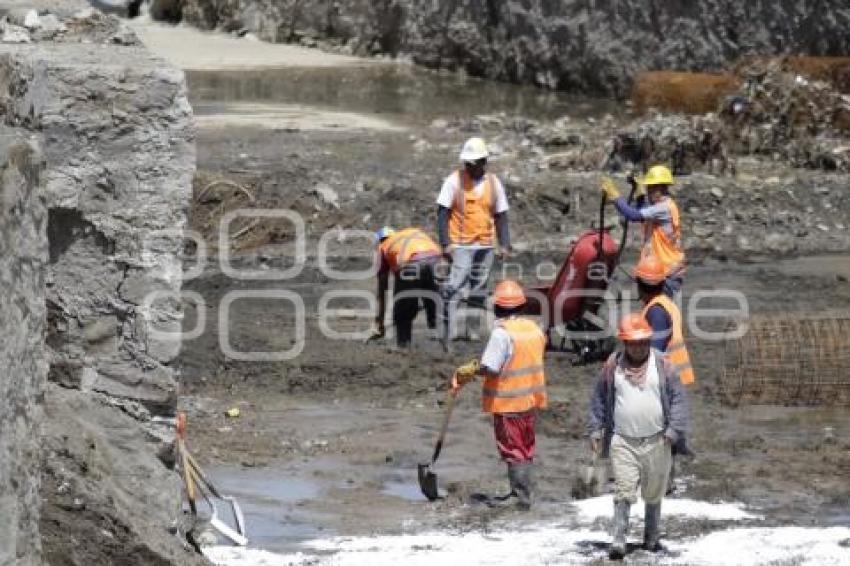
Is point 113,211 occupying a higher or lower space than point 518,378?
higher

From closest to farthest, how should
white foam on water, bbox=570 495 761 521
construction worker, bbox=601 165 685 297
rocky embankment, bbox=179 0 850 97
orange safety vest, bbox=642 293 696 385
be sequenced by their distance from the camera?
white foam on water, bbox=570 495 761 521, orange safety vest, bbox=642 293 696 385, construction worker, bbox=601 165 685 297, rocky embankment, bbox=179 0 850 97

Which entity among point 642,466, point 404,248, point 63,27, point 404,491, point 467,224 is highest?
point 63,27

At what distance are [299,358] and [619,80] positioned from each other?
51.2 ft

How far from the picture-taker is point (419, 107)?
30.7 metres

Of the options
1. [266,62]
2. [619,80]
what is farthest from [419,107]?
[266,62]

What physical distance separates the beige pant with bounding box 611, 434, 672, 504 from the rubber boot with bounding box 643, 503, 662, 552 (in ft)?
0.20

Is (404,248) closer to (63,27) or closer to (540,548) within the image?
(540,548)

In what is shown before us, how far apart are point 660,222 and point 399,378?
2.63 m

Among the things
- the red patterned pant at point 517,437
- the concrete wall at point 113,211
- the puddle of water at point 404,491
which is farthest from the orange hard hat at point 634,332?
the concrete wall at point 113,211

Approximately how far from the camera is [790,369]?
15805 mm

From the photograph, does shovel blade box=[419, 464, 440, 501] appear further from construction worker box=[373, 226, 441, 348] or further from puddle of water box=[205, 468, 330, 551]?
construction worker box=[373, 226, 441, 348]

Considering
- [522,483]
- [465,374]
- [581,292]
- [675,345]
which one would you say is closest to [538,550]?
[522,483]

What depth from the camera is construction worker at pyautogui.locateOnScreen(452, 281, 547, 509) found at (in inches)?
489

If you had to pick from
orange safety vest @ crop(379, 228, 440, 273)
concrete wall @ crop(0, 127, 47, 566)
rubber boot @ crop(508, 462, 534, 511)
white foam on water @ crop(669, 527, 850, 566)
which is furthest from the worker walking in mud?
concrete wall @ crop(0, 127, 47, 566)
